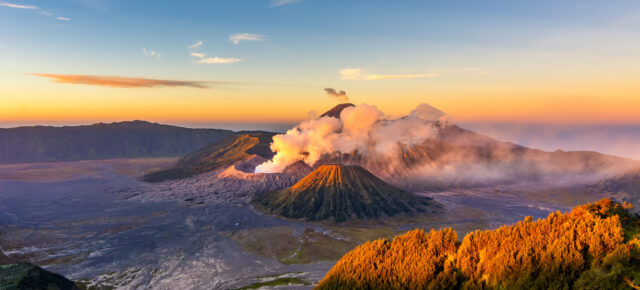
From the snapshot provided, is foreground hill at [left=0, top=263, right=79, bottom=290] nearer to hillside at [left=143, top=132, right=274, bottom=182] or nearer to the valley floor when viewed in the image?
the valley floor

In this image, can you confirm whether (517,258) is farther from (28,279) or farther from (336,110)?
(336,110)

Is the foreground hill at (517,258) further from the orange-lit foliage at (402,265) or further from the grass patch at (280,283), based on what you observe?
the grass patch at (280,283)

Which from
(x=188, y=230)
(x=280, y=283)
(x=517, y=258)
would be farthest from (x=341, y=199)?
(x=517, y=258)

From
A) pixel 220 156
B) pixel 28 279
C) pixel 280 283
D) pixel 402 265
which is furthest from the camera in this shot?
pixel 220 156

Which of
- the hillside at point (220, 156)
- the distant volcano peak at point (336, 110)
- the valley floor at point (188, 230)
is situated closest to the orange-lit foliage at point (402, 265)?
the valley floor at point (188, 230)

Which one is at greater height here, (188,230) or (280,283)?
(280,283)

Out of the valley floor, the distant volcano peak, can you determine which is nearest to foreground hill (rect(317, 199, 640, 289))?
the valley floor

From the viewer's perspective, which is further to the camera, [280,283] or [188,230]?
[188,230]
